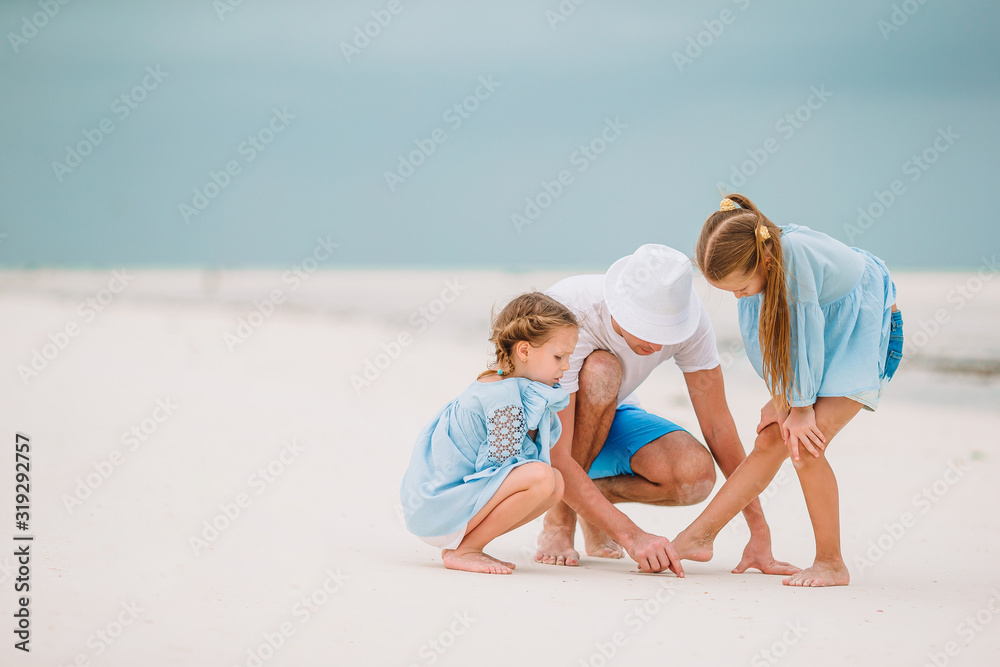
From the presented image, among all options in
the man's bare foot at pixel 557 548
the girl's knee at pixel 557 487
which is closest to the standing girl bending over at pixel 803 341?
the man's bare foot at pixel 557 548

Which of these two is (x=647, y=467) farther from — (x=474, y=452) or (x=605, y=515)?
(x=474, y=452)

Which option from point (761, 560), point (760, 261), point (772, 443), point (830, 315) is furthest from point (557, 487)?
point (830, 315)

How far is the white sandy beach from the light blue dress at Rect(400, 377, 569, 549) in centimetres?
18

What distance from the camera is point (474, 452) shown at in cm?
301

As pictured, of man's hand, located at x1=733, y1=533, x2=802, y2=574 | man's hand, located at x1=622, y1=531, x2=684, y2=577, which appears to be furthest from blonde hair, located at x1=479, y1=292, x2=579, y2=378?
man's hand, located at x1=733, y1=533, x2=802, y2=574

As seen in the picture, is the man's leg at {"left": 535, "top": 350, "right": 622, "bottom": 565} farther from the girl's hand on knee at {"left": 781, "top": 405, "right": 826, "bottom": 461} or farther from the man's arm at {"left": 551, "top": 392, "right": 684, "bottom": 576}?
the girl's hand on knee at {"left": 781, "top": 405, "right": 826, "bottom": 461}

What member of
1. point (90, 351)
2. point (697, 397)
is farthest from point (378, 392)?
point (697, 397)

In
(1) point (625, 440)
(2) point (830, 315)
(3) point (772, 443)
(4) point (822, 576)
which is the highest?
(2) point (830, 315)

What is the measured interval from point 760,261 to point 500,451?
104 centimetres

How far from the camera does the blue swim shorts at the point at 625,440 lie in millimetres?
3549

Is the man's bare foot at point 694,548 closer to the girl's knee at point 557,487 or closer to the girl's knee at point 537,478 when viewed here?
the girl's knee at point 557,487

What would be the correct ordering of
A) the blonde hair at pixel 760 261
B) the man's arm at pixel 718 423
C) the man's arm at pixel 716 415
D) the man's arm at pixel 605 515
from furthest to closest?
the man's arm at pixel 716 415 < the man's arm at pixel 718 423 < the man's arm at pixel 605 515 < the blonde hair at pixel 760 261

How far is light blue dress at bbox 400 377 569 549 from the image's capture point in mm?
2924

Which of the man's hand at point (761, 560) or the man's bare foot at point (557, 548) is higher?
the man's bare foot at point (557, 548)
